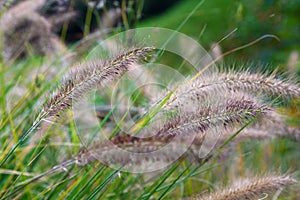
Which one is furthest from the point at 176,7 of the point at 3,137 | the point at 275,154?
the point at 3,137

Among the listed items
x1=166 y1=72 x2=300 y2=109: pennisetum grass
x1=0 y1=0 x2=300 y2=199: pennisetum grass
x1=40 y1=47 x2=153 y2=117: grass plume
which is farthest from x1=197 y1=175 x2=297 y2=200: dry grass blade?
x1=40 y1=47 x2=153 y2=117: grass plume

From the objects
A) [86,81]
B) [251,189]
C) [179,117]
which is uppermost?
[86,81]

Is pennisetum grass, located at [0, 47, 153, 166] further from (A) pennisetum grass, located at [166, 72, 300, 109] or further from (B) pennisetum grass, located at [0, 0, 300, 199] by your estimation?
(A) pennisetum grass, located at [166, 72, 300, 109]

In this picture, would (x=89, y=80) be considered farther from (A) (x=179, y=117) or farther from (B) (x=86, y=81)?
(A) (x=179, y=117)

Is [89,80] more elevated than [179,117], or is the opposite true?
[89,80]

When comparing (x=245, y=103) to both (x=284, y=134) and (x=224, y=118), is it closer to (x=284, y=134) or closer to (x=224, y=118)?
(x=224, y=118)

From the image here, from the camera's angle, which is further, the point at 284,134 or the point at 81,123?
the point at 81,123

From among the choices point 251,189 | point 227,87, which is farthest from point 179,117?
point 251,189

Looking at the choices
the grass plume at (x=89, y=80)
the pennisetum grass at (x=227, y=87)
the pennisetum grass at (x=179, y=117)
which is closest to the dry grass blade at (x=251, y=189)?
the pennisetum grass at (x=179, y=117)

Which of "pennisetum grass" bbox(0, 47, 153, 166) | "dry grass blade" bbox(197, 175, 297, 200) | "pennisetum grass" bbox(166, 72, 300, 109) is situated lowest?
"dry grass blade" bbox(197, 175, 297, 200)
